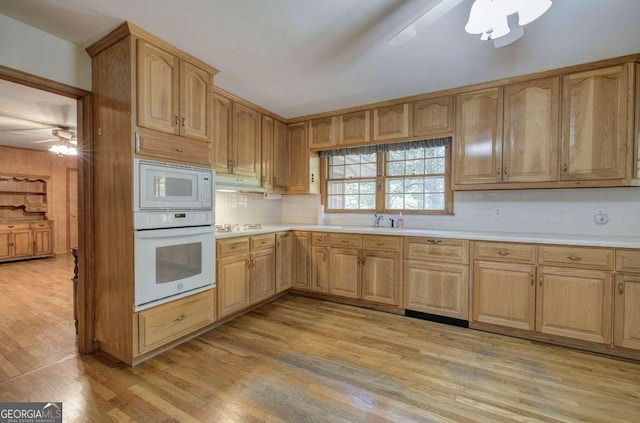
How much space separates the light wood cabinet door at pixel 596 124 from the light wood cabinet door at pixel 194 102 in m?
3.18

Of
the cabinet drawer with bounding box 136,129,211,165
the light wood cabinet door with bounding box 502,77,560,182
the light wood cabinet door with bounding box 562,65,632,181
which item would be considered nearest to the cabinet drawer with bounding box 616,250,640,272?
the light wood cabinet door with bounding box 562,65,632,181

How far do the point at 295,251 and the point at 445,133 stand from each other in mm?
2227

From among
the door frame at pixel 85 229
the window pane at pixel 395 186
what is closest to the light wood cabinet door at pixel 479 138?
the window pane at pixel 395 186

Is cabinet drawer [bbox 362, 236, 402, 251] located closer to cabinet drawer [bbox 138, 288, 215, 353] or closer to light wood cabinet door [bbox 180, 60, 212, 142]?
cabinet drawer [bbox 138, 288, 215, 353]

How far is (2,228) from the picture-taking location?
5.41 m

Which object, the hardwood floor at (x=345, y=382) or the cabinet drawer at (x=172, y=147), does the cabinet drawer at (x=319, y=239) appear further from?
the cabinet drawer at (x=172, y=147)

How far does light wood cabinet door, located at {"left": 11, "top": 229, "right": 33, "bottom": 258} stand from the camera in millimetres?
5535

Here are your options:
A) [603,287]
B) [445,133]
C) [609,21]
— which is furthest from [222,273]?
[609,21]

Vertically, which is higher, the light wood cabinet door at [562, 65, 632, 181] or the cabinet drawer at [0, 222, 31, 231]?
the light wood cabinet door at [562, 65, 632, 181]

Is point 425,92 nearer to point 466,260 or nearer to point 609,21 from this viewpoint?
point 609,21

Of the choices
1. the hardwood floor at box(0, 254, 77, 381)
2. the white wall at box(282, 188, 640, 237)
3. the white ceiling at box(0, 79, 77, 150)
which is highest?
the white ceiling at box(0, 79, 77, 150)

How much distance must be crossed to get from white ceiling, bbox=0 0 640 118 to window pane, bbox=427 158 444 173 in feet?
2.90

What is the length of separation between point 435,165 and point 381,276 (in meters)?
1.50

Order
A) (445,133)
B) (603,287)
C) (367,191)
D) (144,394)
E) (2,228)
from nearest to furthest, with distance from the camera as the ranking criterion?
(144,394)
(603,287)
(445,133)
(367,191)
(2,228)
